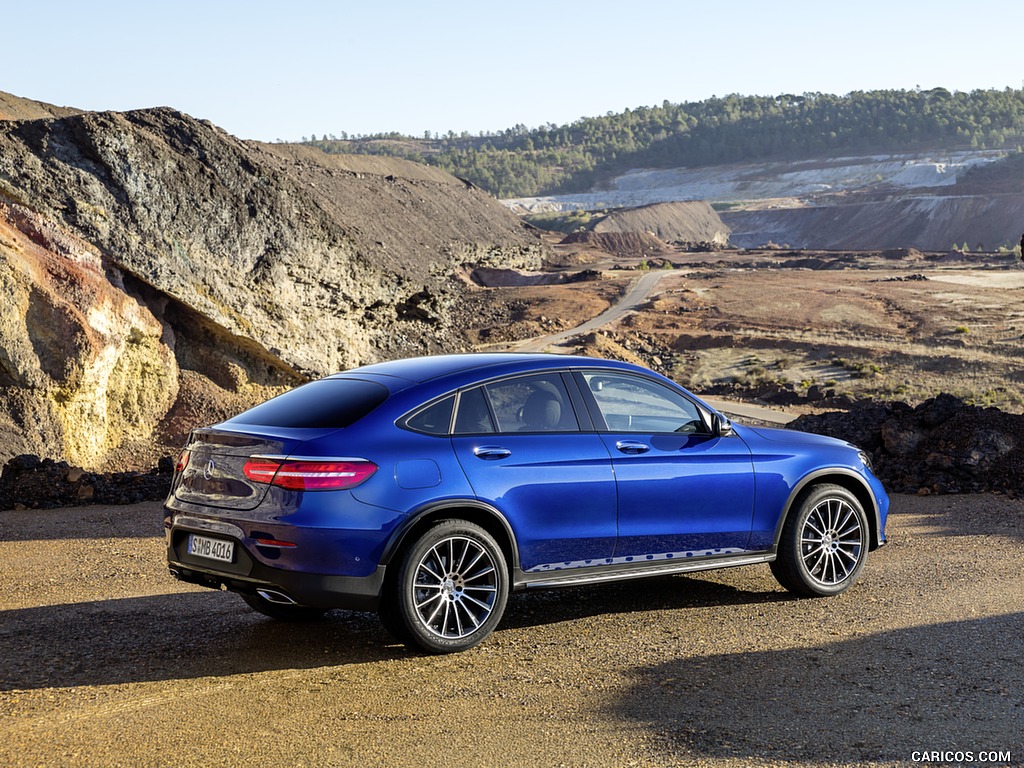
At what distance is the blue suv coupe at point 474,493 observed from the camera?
19.0ft

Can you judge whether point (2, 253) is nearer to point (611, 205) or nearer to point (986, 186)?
point (986, 186)

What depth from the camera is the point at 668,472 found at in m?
6.87

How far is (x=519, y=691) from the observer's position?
5566mm

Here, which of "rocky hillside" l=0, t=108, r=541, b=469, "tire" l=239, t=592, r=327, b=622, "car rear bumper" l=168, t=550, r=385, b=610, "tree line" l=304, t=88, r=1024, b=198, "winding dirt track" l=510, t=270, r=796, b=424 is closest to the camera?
"car rear bumper" l=168, t=550, r=385, b=610

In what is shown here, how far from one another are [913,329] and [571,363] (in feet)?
140

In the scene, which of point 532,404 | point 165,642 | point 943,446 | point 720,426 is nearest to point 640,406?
point 720,426

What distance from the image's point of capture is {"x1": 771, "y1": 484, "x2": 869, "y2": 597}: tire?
7465mm

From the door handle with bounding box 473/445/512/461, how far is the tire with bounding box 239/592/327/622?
1582mm

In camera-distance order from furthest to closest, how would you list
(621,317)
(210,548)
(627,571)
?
(621,317), (627,571), (210,548)

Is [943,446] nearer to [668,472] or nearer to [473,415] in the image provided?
[668,472]

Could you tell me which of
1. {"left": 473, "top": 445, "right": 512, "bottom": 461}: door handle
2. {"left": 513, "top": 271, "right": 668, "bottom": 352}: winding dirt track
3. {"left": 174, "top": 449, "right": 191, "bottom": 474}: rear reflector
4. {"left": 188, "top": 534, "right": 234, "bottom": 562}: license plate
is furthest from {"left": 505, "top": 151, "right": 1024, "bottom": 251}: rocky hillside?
{"left": 188, "top": 534, "right": 234, "bottom": 562}: license plate

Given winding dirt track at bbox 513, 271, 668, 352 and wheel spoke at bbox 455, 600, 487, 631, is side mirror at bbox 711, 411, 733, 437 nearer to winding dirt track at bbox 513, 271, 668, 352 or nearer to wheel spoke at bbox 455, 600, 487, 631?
wheel spoke at bbox 455, 600, 487, 631

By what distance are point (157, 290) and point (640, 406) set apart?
1530 centimetres

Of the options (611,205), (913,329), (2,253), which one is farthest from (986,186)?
(2,253)
